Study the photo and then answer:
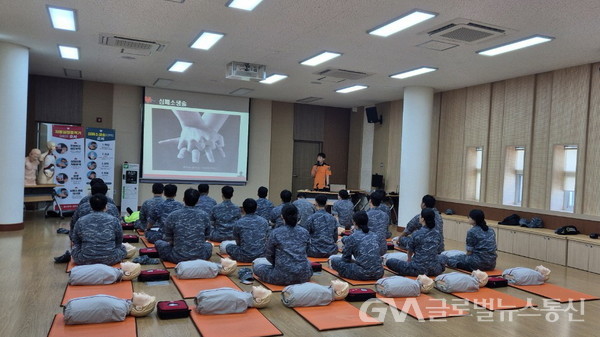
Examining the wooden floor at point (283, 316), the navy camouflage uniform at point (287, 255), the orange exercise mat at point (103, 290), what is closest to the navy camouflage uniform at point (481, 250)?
the wooden floor at point (283, 316)

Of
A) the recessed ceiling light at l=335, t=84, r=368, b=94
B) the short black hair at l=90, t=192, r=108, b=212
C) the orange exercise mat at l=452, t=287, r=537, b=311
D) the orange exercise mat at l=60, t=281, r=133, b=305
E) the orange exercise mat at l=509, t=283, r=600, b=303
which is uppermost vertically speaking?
the recessed ceiling light at l=335, t=84, r=368, b=94

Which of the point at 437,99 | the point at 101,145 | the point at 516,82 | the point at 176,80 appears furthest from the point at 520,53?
the point at 101,145

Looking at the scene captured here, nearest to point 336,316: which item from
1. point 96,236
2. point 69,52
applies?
point 96,236

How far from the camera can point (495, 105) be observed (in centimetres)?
946

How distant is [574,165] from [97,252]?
781cm

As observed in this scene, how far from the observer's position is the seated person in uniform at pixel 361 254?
5391 millimetres

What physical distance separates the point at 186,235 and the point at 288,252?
59.8 inches

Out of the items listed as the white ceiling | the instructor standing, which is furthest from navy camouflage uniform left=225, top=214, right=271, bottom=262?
the instructor standing

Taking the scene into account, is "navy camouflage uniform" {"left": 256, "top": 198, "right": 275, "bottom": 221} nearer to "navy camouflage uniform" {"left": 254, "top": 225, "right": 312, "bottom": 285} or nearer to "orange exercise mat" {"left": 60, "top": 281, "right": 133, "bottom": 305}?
"navy camouflage uniform" {"left": 254, "top": 225, "right": 312, "bottom": 285}

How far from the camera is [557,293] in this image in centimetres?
549

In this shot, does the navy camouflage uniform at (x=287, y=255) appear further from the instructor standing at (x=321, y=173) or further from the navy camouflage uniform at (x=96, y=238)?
the instructor standing at (x=321, y=173)

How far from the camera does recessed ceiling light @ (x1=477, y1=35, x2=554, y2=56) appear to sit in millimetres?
6328

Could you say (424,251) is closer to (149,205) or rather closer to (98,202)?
(98,202)

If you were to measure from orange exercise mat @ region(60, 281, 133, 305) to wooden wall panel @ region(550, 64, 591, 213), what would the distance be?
7.23m
